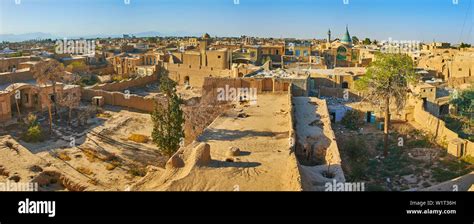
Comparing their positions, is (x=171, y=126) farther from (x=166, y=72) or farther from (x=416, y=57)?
(x=416, y=57)

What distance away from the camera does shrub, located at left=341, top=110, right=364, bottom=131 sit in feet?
75.2

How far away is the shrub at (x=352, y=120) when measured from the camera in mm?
22934

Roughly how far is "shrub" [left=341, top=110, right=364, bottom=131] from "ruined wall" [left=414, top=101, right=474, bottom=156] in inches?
111

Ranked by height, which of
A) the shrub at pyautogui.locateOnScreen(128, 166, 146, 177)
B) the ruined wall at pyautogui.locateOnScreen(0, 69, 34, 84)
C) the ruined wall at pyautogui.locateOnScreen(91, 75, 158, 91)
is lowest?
the shrub at pyautogui.locateOnScreen(128, 166, 146, 177)

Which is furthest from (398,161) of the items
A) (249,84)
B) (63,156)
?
(63,156)

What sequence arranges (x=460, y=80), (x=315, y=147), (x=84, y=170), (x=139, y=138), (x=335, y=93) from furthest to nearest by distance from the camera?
(x=460, y=80)
(x=335, y=93)
(x=139, y=138)
(x=315, y=147)
(x=84, y=170)

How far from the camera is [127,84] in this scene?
33281 millimetres

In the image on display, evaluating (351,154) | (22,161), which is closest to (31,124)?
(22,161)

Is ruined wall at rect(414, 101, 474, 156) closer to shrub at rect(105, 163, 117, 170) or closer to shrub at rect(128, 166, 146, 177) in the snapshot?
shrub at rect(128, 166, 146, 177)

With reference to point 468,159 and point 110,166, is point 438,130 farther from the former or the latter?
point 110,166

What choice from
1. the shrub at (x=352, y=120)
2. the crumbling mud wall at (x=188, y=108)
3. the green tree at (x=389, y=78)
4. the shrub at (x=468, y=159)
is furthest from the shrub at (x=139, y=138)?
the shrub at (x=468, y=159)

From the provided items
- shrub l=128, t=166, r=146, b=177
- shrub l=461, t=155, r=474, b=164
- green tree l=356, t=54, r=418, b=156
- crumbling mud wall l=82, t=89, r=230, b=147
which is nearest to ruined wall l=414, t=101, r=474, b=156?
shrub l=461, t=155, r=474, b=164

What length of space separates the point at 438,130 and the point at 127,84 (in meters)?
21.8
